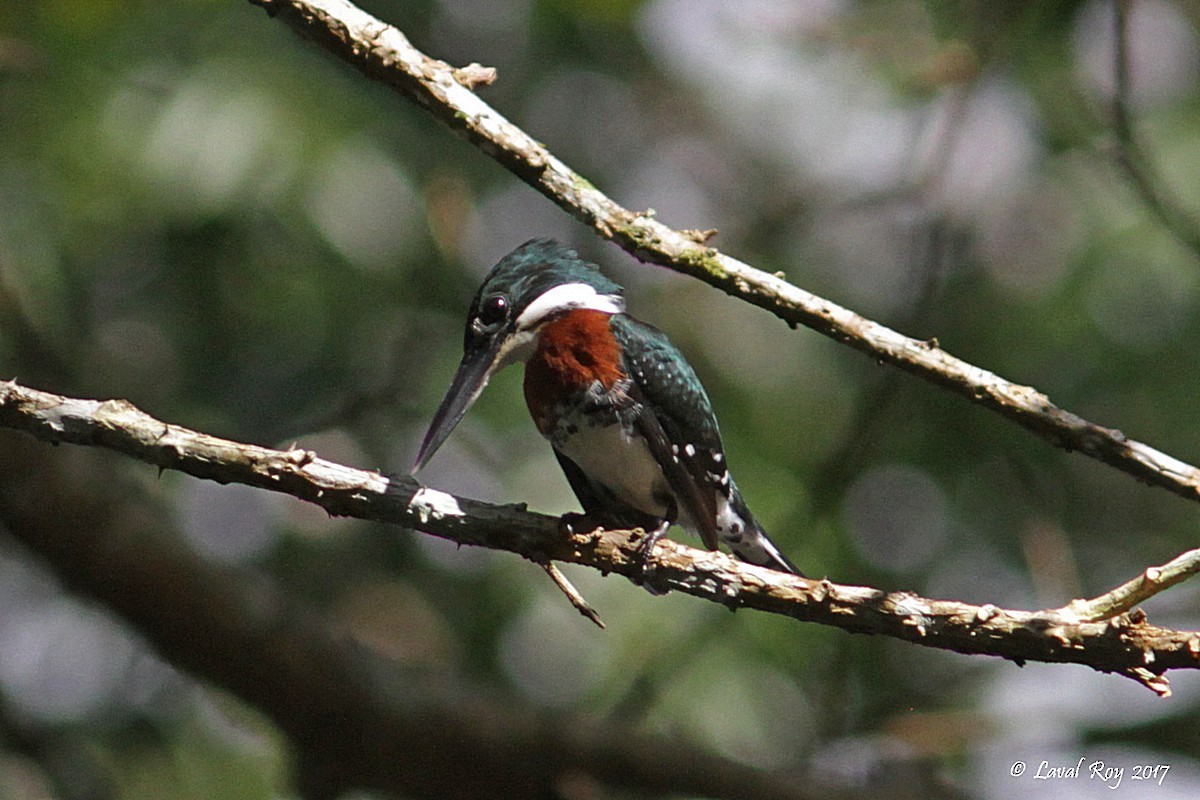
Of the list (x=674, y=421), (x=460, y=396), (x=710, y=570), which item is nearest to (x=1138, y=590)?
(x=710, y=570)

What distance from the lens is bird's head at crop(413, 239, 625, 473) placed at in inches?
123

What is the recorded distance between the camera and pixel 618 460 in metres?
3.40

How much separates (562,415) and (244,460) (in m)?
1.33

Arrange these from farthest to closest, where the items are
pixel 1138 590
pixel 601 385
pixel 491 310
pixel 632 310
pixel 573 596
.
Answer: pixel 632 310 < pixel 601 385 < pixel 491 310 < pixel 573 596 < pixel 1138 590

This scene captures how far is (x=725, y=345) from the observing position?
6.33 meters

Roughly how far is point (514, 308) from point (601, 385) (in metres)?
0.31

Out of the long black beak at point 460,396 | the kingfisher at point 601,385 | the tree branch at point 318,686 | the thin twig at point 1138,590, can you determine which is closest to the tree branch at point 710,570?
the thin twig at point 1138,590

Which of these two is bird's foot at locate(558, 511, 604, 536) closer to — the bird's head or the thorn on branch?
the bird's head

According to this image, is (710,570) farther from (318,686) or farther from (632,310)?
(632,310)

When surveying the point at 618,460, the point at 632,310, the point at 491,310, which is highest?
the point at 632,310

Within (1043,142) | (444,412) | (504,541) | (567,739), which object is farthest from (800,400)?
(504,541)

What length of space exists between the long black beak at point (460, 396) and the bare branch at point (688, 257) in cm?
78

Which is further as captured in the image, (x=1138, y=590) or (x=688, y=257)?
(x=688, y=257)

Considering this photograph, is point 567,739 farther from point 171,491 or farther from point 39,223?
point 39,223
